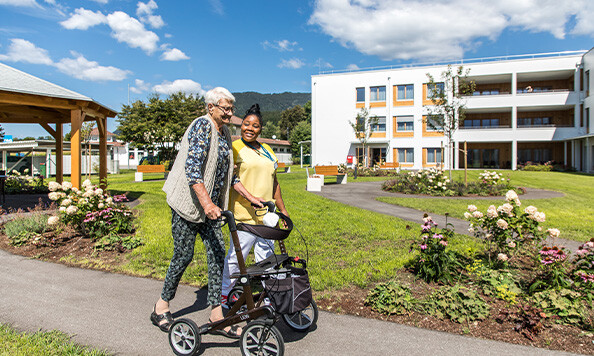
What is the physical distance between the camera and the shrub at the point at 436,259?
4.40 m

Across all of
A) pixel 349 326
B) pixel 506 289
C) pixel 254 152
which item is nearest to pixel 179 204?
pixel 254 152

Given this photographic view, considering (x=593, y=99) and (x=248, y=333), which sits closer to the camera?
(x=248, y=333)

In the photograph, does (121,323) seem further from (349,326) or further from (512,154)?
(512,154)

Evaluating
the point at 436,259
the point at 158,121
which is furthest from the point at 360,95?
Answer: the point at 436,259

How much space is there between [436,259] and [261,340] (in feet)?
8.54

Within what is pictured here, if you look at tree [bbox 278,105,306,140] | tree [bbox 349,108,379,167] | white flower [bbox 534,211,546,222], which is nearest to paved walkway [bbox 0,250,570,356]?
white flower [bbox 534,211,546,222]

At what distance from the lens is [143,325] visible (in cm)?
343

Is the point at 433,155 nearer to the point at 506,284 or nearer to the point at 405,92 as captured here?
the point at 405,92

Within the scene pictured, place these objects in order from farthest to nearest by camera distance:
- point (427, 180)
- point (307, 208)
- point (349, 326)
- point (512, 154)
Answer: point (512, 154) → point (427, 180) → point (307, 208) → point (349, 326)

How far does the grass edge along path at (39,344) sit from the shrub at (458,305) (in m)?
2.88

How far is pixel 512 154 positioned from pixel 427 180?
1038 inches

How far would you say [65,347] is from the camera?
2.90m

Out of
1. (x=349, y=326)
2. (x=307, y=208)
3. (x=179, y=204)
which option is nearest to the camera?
(x=179, y=204)

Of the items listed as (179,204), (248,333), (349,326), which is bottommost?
(349,326)
